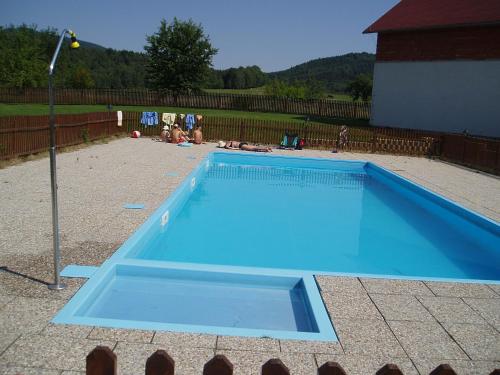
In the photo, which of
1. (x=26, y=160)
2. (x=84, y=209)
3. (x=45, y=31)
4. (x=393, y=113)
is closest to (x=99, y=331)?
(x=84, y=209)

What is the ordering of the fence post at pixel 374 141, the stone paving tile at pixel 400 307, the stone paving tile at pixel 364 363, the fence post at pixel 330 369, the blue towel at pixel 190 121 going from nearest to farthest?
1. the fence post at pixel 330 369
2. the stone paving tile at pixel 364 363
3. the stone paving tile at pixel 400 307
4. the fence post at pixel 374 141
5. the blue towel at pixel 190 121

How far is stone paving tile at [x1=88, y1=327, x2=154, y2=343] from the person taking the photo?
3.54 metres

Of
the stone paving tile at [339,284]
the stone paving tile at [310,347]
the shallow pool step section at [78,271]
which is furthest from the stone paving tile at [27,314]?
the stone paving tile at [339,284]

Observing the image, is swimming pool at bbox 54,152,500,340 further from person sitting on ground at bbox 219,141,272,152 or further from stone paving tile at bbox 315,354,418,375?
person sitting on ground at bbox 219,141,272,152

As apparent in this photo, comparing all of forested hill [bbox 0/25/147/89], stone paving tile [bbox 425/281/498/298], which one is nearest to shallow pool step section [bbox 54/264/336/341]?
stone paving tile [bbox 425/281/498/298]

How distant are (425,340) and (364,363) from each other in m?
0.75

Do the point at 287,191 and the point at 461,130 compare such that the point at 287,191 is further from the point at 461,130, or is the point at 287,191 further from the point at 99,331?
the point at 461,130

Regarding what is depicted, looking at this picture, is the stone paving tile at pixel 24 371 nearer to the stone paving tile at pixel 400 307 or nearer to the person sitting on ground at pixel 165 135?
the stone paving tile at pixel 400 307

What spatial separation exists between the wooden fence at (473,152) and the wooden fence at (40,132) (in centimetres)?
1450

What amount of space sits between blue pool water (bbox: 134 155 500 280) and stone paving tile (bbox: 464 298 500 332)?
8.37 ft

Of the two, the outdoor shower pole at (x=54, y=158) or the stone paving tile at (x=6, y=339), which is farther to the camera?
the outdoor shower pole at (x=54, y=158)

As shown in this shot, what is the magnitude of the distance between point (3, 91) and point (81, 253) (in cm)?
3977

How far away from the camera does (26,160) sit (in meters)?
12.4

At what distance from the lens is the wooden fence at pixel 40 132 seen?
39.0 feet
